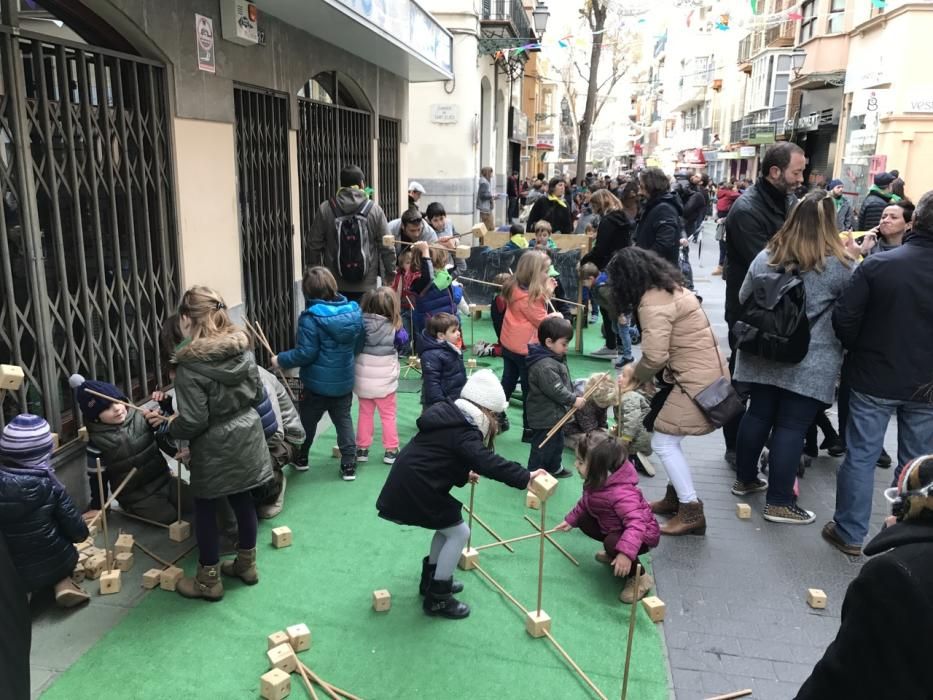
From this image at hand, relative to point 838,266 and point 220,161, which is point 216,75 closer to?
point 220,161

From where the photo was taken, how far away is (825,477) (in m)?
5.62

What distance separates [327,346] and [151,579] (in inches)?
73.7

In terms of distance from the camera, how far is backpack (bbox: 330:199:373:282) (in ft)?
23.1

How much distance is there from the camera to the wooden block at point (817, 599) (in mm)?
3920

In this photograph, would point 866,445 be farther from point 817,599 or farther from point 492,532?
point 492,532

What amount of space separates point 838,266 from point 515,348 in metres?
2.57

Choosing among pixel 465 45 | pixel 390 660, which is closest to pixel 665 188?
pixel 390 660

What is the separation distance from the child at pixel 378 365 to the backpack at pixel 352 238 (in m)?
1.54

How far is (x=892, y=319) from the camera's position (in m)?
4.07

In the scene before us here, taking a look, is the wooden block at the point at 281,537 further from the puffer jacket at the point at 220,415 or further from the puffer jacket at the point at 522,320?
the puffer jacket at the point at 522,320

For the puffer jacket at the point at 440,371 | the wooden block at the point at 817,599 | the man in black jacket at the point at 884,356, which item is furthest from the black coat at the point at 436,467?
the man in black jacket at the point at 884,356

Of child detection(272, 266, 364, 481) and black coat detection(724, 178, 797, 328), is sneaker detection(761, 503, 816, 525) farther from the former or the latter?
child detection(272, 266, 364, 481)

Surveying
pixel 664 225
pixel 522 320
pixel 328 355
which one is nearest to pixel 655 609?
pixel 328 355

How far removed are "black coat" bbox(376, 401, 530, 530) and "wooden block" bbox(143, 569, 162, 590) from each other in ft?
4.38
